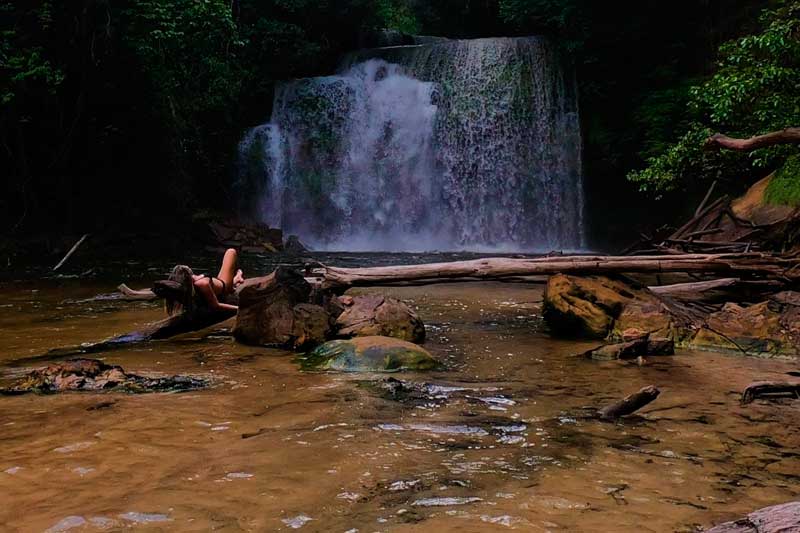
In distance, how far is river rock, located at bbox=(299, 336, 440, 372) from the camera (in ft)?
18.1

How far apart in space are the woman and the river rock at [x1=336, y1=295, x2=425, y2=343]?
1.18 m

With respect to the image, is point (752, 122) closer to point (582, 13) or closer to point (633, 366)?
point (633, 366)

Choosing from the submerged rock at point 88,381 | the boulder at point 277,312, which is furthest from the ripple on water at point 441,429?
the boulder at point 277,312

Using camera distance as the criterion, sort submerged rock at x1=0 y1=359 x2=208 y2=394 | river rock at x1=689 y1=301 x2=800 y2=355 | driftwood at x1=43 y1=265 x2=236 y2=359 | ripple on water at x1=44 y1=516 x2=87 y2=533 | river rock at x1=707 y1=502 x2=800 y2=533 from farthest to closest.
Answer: driftwood at x1=43 y1=265 x2=236 y2=359, river rock at x1=689 y1=301 x2=800 y2=355, submerged rock at x1=0 y1=359 x2=208 y2=394, ripple on water at x1=44 y1=516 x2=87 y2=533, river rock at x1=707 y1=502 x2=800 y2=533

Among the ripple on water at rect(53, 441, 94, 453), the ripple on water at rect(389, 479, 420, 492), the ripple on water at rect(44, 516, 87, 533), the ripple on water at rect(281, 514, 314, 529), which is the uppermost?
the ripple on water at rect(53, 441, 94, 453)

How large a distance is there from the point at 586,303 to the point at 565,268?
48 centimetres

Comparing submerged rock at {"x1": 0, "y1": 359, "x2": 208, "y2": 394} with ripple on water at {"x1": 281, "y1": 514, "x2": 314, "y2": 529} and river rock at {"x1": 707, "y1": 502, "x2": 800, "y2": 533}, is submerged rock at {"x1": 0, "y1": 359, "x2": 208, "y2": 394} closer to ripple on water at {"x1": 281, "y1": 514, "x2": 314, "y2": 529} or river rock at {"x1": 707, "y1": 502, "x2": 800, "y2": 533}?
ripple on water at {"x1": 281, "y1": 514, "x2": 314, "y2": 529}

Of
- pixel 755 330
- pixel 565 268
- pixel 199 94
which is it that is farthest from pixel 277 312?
pixel 199 94

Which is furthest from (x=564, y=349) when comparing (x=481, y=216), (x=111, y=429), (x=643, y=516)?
(x=481, y=216)

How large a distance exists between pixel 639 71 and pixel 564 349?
15.0m

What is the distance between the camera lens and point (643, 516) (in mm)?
2797

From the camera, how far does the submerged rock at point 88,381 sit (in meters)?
4.67

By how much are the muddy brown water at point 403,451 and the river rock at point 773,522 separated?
927 mm

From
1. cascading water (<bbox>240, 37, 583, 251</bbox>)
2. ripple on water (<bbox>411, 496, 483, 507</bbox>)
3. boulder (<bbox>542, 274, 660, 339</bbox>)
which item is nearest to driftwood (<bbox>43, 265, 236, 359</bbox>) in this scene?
boulder (<bbox>542, 274, 660, 339</bbox>)
